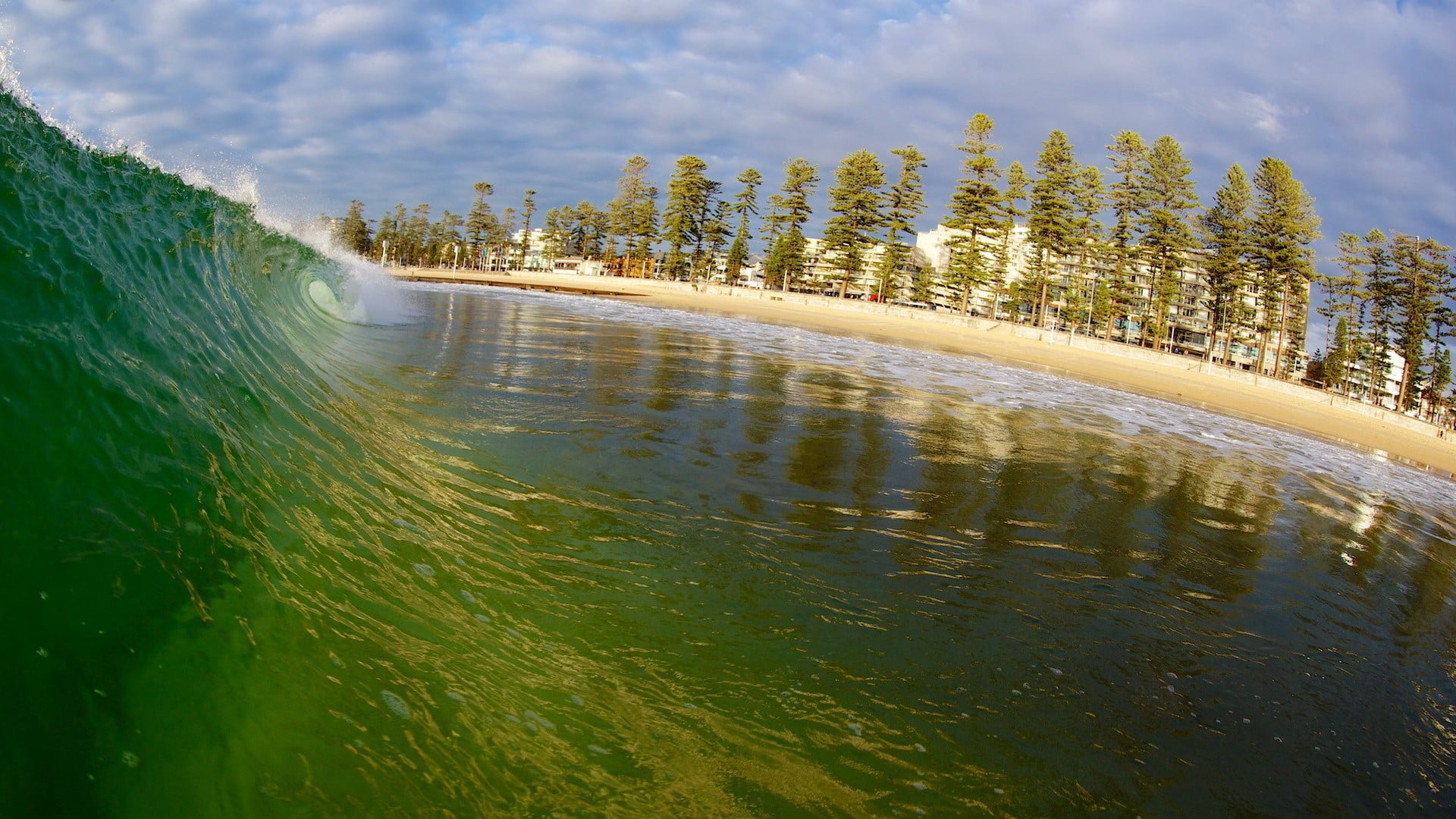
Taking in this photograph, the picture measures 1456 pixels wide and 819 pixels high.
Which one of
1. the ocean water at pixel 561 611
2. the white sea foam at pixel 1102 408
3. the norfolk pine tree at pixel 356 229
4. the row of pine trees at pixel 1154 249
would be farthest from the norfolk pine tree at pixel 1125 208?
the norfolk pine tree at pixel 356 229

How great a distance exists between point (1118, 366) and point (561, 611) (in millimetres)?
32205

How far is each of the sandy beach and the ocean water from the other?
1791 centimetres

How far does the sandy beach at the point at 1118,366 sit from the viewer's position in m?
21.1

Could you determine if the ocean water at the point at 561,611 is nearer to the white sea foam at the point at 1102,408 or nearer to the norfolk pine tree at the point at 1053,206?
the white sea foam at the point at 1102,408

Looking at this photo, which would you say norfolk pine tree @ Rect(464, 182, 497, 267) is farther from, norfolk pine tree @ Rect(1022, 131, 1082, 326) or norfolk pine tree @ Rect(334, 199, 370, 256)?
norfolk pine tree @ Rect(1022, 131, 1082, 326)

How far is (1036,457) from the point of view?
7.83 m

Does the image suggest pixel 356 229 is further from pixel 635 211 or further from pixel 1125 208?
pixel 1125 208

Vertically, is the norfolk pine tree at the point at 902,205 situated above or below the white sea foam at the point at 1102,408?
above

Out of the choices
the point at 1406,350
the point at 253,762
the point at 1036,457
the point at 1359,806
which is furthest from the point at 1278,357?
the point at 253,762

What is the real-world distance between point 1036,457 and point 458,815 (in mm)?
7223

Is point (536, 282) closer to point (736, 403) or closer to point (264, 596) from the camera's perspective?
point (736, 403)

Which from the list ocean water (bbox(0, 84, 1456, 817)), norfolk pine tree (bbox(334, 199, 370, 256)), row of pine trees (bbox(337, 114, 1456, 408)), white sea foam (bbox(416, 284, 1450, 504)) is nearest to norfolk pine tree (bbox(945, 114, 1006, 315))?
row of pine trees (bbox(337, 114, 1456, 408))

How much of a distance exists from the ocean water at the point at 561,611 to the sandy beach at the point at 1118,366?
17912 mm

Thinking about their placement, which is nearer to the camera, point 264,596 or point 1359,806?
point 264,596
